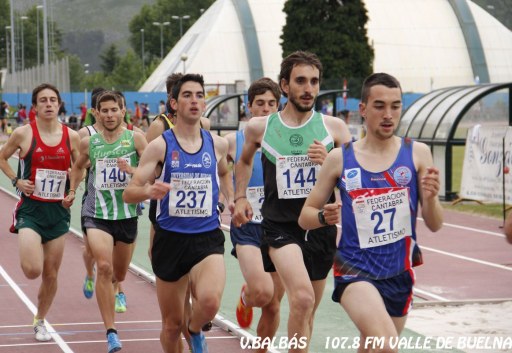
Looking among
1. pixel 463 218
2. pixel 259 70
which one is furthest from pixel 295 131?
pixel 259 70

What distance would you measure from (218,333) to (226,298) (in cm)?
212

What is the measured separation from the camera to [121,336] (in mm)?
10438

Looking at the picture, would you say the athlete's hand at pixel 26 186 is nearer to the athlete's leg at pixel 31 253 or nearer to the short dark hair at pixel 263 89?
the athlete's leg at pixel 31 253

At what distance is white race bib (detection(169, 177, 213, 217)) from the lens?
8.32 metres

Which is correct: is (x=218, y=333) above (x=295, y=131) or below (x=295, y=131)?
below

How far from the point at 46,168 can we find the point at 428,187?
517cm

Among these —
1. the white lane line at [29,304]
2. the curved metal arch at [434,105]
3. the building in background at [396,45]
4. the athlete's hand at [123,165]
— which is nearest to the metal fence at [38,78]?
the building in background at [396,45]

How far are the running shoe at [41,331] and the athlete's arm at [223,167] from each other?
2123 millimetres

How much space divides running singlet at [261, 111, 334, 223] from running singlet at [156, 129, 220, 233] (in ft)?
1.40

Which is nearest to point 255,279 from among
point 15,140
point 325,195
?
point 325,195

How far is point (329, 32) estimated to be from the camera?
73.9m

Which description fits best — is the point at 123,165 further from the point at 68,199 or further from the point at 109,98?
the point at 109,98

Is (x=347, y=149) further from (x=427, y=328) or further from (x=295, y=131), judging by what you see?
(x=427, y=328)

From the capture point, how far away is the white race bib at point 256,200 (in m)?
9.50
